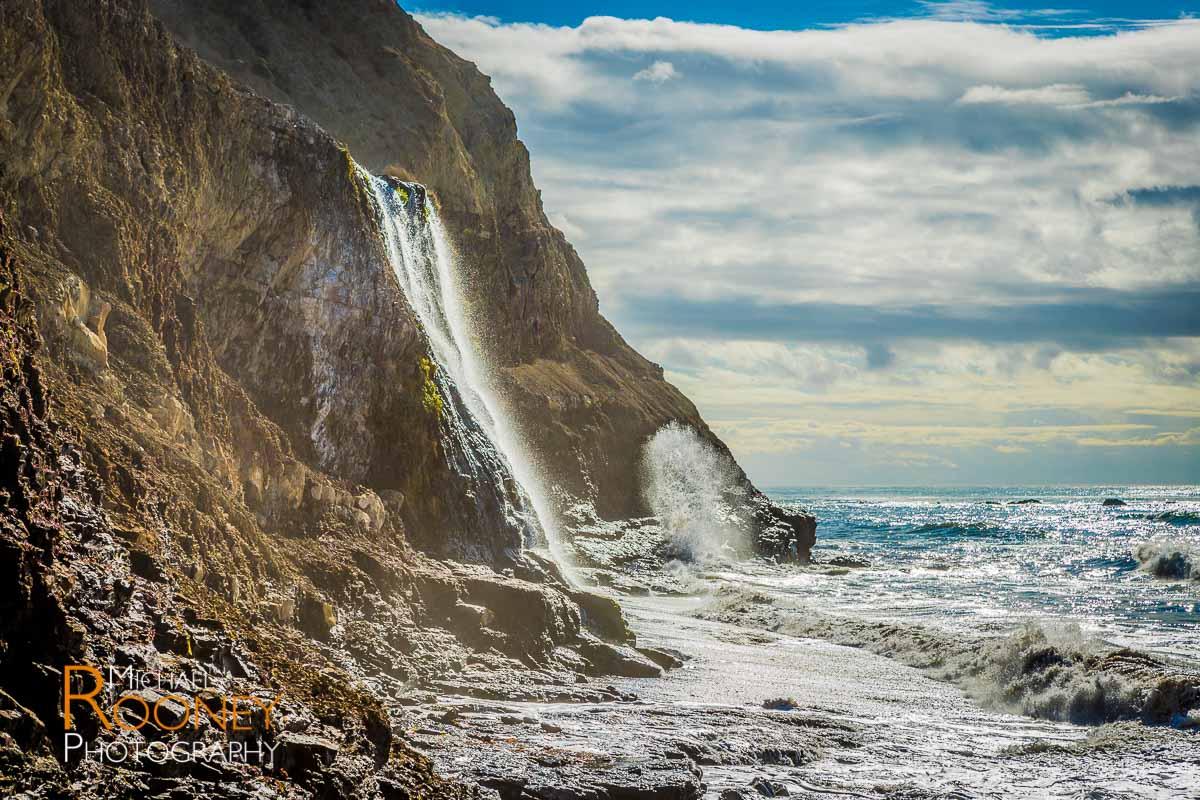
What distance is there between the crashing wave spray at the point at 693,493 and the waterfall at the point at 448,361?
35.0 ft

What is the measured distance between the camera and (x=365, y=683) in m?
11.6

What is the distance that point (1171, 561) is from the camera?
1738 inches

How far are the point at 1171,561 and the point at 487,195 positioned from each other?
107ft

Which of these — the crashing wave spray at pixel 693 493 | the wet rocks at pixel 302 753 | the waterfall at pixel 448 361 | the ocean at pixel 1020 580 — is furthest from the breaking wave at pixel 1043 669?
the crashing wave spray at pixel 693 493

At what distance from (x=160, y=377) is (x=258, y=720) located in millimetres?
7607

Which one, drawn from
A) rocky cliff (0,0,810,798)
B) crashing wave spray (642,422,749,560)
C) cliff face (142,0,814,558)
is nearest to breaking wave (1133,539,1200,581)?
cliff face (142,0,814,558)

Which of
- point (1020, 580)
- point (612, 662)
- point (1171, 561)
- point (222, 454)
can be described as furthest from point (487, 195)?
point (222, 454)

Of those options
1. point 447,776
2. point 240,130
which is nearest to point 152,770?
point 447,776

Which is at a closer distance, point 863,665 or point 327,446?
point 327,446

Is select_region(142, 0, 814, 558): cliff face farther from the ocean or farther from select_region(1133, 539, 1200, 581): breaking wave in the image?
select_region(1133, 539, 1200, 581): breaking wave

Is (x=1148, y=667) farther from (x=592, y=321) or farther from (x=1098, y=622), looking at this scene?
(x=592, y=321)

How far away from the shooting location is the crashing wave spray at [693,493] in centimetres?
4484

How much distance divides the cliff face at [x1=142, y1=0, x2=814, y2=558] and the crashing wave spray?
87cm

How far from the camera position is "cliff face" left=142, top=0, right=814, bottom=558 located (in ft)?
117
